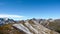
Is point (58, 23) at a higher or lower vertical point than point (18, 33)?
higher

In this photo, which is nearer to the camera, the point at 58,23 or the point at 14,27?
the point at 14,27

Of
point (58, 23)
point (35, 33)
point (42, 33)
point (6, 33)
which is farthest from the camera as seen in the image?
point (58, 23)

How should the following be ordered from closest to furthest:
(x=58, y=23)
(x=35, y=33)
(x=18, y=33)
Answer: (x=18, y=33), (x=35, y=33), (x=58, y=23)

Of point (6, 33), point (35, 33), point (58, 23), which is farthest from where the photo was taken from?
point (58, 23)

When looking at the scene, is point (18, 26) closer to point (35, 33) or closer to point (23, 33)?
A: point (23, 33)

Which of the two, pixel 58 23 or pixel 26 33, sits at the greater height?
pixel 58 23

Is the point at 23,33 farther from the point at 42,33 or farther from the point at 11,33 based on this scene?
the point at 42,33

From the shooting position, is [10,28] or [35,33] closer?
[10,28]

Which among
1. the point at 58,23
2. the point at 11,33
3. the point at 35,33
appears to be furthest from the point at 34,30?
the point at 58,23

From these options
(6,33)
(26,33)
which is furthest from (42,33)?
(6,33)
